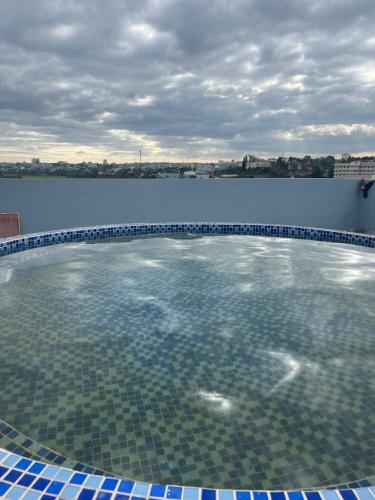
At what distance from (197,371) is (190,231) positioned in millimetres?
5460

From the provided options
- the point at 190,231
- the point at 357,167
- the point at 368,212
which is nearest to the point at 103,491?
the point at 190,231

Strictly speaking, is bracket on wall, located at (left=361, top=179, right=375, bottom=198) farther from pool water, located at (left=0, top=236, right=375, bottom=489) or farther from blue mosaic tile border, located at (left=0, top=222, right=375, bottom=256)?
pool water, located at (left=0, top=236, right=375, bottom=489)

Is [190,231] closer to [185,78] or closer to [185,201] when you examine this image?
[185,201]

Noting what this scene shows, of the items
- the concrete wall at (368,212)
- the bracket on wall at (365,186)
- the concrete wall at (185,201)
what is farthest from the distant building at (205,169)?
the concrete wall at (368,212)

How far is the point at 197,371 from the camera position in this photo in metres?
2.30

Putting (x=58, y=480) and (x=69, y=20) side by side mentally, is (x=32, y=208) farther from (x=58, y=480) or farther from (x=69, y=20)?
(x=58, y=480)

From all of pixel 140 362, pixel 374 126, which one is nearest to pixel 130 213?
pixel 140 362

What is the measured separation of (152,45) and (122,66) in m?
1.20

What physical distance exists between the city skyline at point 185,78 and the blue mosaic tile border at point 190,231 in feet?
12.5

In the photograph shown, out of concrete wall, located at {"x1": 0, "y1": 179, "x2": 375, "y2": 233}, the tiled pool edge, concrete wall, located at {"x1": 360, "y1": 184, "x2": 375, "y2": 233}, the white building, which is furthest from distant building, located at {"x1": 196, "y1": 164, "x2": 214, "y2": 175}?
the tiled pool edge

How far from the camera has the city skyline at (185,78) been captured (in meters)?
6.02

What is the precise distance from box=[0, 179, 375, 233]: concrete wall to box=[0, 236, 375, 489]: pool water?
397 cm

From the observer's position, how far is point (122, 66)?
8234 mm

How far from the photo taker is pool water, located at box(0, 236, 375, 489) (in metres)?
1.64
